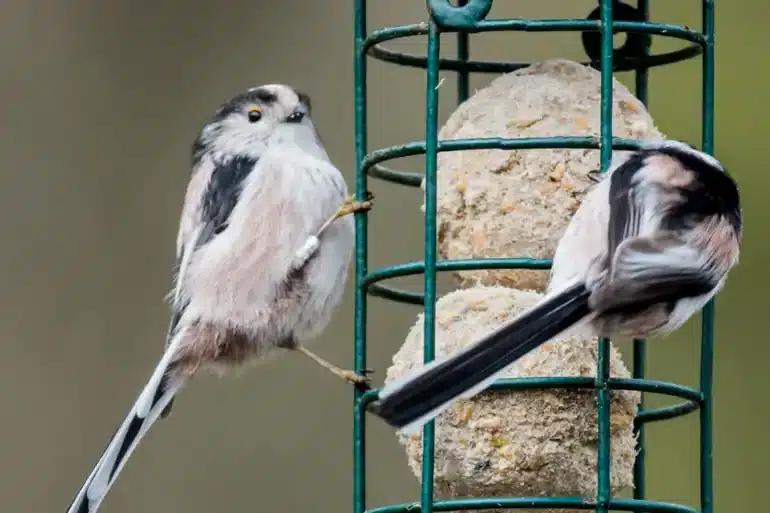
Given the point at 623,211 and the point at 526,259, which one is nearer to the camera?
the point at 623,211

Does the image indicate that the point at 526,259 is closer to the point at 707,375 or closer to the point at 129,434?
the point at 707,375

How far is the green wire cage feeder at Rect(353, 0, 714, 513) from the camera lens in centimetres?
332

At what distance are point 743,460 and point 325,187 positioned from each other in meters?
1.47

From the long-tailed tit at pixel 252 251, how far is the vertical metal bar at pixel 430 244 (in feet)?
2.26

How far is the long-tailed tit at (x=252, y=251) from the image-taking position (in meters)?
4.11

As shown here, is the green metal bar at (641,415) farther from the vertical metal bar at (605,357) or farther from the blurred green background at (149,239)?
the blurred green background at (149,239)

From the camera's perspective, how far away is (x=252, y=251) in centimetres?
414

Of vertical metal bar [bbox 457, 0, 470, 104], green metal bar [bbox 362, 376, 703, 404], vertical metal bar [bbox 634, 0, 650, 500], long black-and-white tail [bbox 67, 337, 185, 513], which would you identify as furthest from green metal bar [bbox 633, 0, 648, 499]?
long black-and-white tail [bbox 67, 337, 185, 513]

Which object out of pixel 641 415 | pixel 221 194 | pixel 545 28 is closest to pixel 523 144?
pixel 545 28

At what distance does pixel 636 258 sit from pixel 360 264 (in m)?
0.66

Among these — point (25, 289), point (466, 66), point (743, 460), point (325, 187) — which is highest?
point (466, 66)

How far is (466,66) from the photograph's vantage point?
403cm

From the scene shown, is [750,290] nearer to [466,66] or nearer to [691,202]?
[466,66]

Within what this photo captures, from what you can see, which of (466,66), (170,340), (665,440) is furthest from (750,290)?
(170,340)
